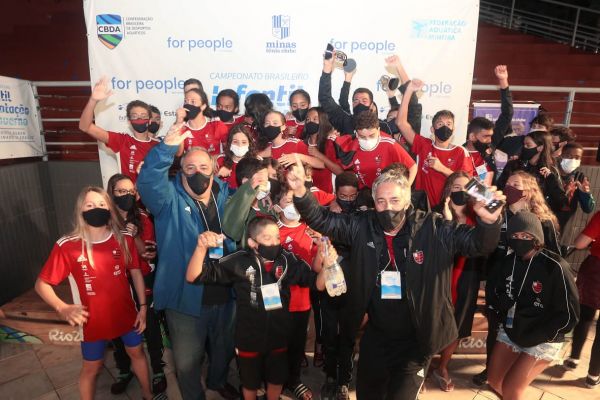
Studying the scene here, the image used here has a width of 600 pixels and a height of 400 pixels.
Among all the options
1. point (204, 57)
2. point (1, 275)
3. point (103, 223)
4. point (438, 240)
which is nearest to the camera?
point (438, 240)

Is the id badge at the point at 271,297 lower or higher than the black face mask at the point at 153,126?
lower

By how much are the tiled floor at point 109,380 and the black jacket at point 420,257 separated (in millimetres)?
1358

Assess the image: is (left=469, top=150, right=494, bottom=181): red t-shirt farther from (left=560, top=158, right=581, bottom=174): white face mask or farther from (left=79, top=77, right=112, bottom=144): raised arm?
(left=79, top=77, right=112, bottom=144): raised arm

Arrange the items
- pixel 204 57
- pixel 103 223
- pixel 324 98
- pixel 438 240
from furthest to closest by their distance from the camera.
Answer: pixel 204 57 < pixel 324 98 < pixel 103 223 < pixel 438 240

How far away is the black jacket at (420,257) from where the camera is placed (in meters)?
2.13

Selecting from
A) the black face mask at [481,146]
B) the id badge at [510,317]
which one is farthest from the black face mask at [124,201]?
the black face mask at [481,146]

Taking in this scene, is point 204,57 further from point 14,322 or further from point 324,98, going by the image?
point 14,322

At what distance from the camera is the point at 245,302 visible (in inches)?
98.3

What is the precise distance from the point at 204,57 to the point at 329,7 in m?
1.68

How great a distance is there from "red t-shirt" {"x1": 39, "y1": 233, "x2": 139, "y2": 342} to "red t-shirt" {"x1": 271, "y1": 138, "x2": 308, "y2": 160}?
1.56 metres

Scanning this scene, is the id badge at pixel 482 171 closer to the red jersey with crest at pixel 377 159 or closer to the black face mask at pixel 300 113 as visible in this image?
the red jersey with crest at pixel 377 159

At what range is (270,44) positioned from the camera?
479 centimetres

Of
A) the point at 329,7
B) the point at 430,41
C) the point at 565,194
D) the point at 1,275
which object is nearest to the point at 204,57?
the point at 329,7

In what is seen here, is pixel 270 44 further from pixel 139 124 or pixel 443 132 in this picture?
pixel 443 132
